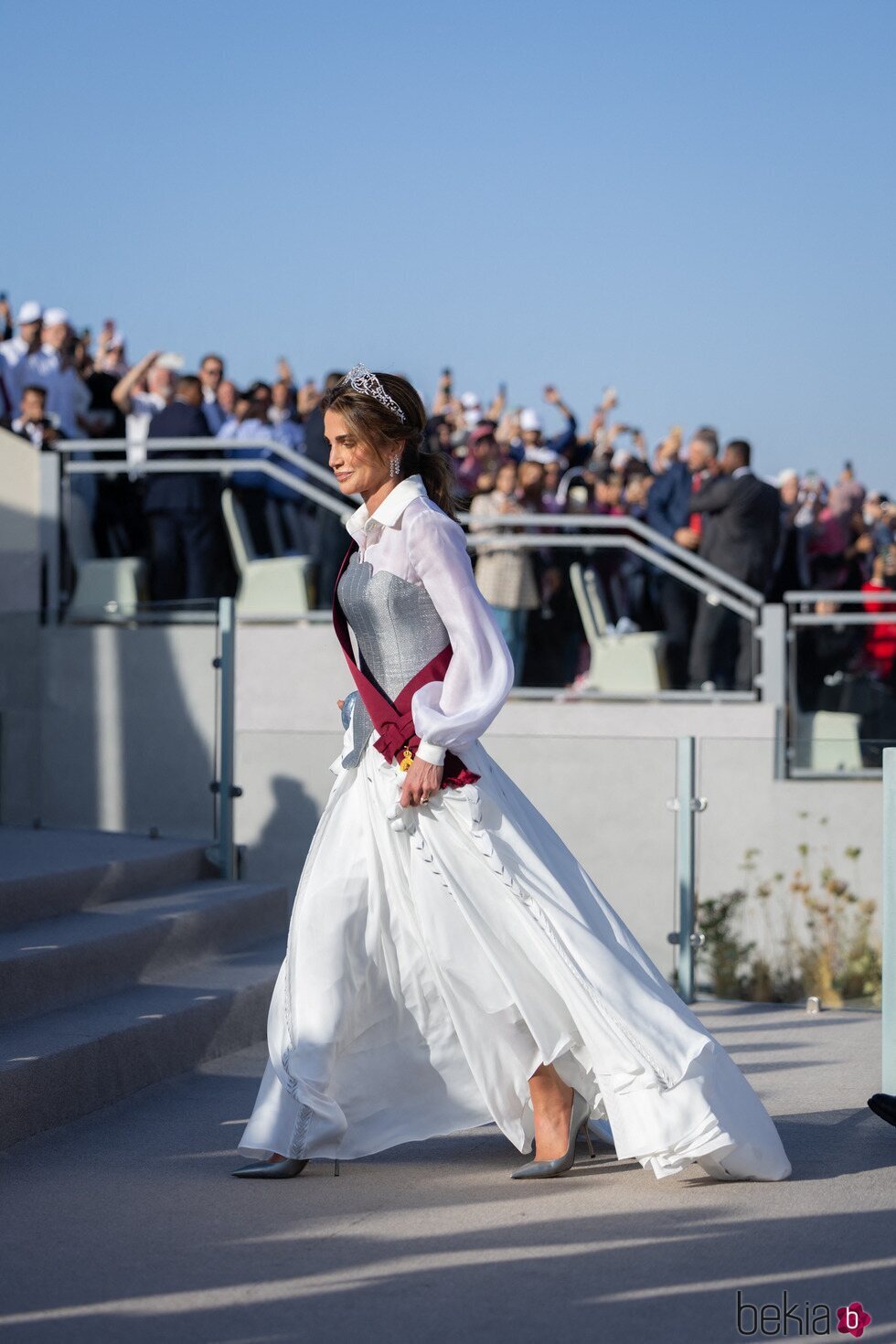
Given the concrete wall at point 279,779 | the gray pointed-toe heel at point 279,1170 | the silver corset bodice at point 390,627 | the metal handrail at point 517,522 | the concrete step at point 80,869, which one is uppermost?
the metal handrail at point 517,522

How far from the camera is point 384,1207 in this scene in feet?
12.6

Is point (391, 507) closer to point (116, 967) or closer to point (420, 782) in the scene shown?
point (420, 782)

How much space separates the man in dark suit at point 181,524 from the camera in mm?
10344

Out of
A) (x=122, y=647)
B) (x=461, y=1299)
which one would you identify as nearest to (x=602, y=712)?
(x=122, y=647)

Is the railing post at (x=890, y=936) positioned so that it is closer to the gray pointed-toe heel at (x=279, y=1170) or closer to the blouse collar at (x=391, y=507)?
the blouse collar at (x=391, y=507)

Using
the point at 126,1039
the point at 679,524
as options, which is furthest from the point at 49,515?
the point at 126,1039

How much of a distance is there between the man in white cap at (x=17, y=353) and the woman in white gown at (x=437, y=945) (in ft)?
22.8

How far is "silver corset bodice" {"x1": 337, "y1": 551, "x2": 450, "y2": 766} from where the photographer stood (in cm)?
413

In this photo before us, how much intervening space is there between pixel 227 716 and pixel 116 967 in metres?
2.37

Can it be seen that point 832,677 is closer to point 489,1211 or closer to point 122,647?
point 122,647

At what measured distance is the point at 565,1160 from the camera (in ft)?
13.5

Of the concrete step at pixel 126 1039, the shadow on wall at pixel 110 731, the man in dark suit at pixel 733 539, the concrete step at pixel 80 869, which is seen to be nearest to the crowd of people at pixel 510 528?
the man in dark suit at pixel 733 539

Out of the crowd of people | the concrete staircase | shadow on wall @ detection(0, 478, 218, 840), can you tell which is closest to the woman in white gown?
the concrete staircase

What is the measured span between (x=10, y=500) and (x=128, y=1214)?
7575mm
